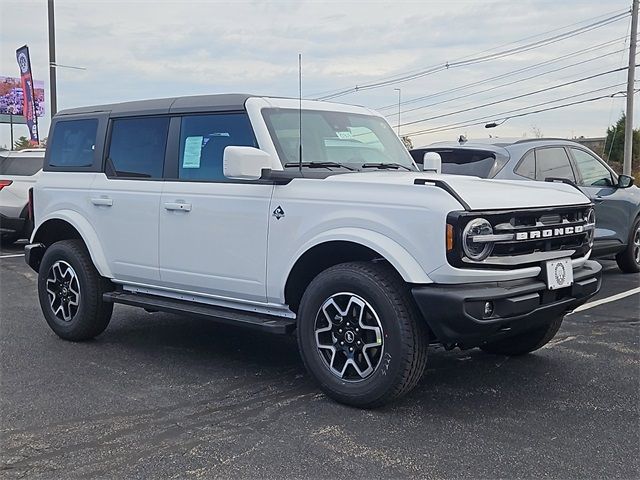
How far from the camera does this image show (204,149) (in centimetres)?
541

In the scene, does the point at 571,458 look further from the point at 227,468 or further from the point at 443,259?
the point at 227,468

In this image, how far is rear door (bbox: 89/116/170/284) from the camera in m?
5.58

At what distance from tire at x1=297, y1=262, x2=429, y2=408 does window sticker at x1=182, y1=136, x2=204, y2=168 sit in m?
1.49

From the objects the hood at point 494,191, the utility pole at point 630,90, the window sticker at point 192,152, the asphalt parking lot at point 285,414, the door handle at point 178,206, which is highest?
the utility pole at point 630,90

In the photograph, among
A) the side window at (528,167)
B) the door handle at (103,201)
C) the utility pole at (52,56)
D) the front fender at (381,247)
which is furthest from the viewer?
the utility pole at (52,56)

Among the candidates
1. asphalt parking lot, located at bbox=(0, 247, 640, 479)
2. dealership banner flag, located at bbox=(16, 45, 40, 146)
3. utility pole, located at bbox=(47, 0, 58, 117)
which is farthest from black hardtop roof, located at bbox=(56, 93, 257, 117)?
dealership banner flag, located at bbox=(16, 45, 40, 146)

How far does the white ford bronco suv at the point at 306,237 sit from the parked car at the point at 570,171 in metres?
2.27

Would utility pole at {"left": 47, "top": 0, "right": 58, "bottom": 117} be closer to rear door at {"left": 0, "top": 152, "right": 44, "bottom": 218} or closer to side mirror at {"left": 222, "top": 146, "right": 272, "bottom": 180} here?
rear door at {"left": 0, "top": 152, "right": 44, "bottom": 218}

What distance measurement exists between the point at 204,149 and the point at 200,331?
1.87 meters

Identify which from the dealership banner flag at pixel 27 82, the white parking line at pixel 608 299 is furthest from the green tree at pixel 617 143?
the white parking line at pixel 608 299

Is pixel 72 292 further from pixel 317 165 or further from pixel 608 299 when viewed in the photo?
pixel 608 299

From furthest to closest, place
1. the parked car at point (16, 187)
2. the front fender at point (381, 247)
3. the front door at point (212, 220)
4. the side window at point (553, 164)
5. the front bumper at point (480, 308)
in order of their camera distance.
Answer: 1. the parked car at point (16, 187)
2. the side window at point (553, 164)
3. the front door at point (212, 220)
4. the front fender at point (381, 247)
5. the front bumper at point (480, 308)

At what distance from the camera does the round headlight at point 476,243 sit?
3.99 metres

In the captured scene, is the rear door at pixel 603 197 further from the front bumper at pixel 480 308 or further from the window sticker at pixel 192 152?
the window sticker at pixel 192 152
